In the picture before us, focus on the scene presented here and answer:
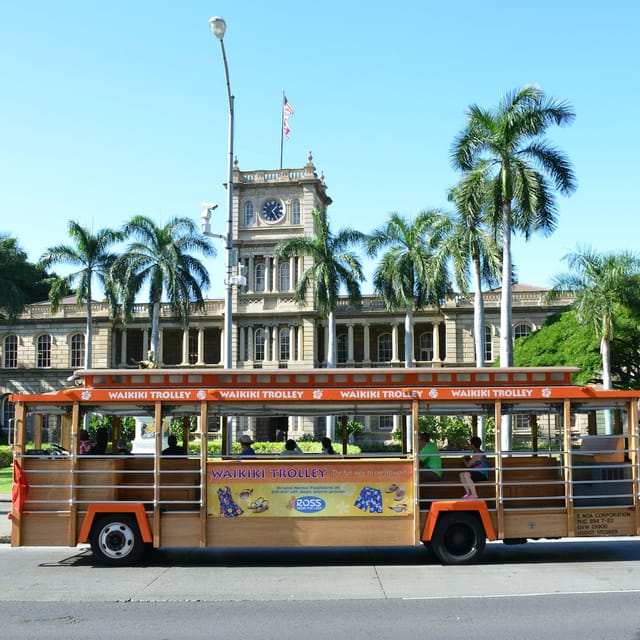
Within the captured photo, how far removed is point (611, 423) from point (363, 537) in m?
4.29

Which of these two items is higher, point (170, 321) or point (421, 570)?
point (170, 321)

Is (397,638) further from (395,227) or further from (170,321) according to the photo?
(170,321)

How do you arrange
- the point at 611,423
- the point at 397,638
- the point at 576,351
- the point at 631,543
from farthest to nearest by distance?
the point at 576,351 < the point at 631,543 < the point at 611,423 < the point at 397,638

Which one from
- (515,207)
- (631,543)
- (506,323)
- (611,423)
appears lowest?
(631,543)

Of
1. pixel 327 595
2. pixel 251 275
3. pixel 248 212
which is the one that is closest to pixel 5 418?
pixel 251 275

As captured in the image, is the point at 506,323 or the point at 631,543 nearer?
the point at 631,543

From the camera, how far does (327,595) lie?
9.90 meters

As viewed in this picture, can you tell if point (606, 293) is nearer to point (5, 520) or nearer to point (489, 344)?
point (489, 344)

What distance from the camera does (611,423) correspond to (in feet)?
41.3

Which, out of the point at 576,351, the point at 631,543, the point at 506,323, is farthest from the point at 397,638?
the point at 576,351

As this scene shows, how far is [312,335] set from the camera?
176 ft

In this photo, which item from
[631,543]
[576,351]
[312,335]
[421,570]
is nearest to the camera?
[421,570]

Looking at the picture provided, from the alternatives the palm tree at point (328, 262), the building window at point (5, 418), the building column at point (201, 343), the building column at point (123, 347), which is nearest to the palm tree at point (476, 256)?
the palm tree at point (328, 262)

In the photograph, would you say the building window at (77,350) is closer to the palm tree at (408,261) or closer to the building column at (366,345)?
the building column at (366,345)
